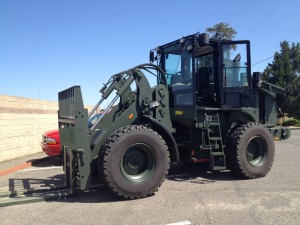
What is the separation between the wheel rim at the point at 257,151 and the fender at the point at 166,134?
2029 mm

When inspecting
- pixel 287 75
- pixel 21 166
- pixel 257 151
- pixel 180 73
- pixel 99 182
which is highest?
pixel 287 75

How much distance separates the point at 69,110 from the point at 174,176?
3.00 meters

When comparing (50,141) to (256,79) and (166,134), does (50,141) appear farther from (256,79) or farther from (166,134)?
(256,79)

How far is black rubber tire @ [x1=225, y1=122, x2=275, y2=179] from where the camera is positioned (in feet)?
24.9

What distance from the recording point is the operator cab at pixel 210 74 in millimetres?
7801

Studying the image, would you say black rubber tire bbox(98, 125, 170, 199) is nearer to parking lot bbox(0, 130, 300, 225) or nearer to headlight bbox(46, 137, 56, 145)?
parking lot bbox(0, 130, 300, 225)

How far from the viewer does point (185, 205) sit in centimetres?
566

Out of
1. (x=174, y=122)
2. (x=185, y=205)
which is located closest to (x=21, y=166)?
(x=174, y=122)

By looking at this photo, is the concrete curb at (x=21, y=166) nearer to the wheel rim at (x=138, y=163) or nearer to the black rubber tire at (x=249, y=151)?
the wheel rim at (x=138, y=163)

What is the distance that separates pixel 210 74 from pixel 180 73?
0.81 meters

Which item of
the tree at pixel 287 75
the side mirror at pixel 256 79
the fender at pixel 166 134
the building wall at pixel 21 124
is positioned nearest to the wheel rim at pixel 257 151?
the side mirror at pixel 256 79

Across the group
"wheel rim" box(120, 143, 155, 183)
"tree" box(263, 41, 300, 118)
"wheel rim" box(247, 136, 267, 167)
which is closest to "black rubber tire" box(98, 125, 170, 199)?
"wheel rim" box(120, 143, 155, 183)

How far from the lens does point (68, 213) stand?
535cm

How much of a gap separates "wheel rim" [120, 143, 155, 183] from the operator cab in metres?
1.78
